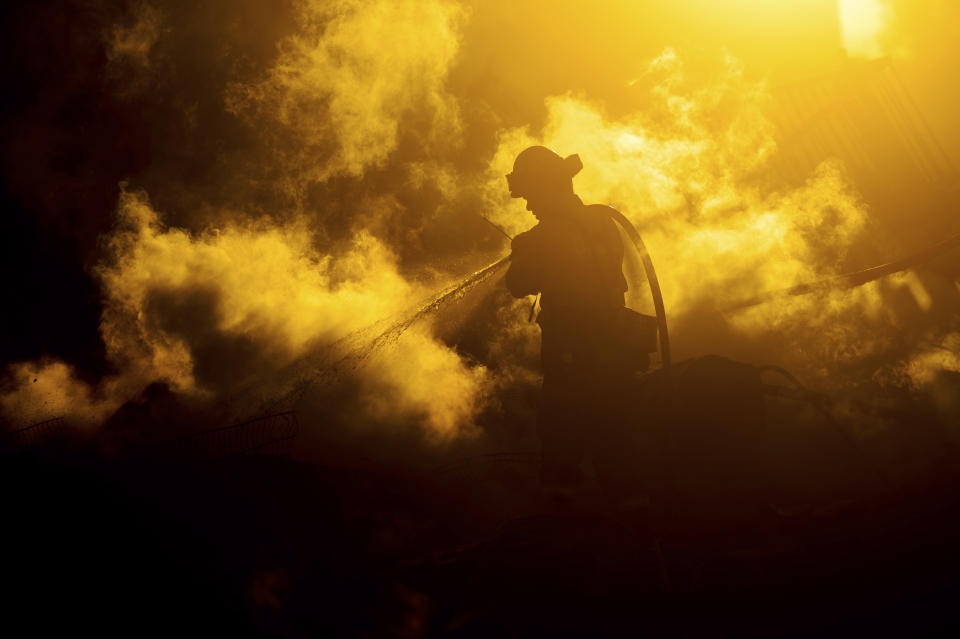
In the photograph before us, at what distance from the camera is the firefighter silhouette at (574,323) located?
15.3ft

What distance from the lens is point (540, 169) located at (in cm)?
500

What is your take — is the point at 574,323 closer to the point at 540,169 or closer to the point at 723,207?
the point at 540,169

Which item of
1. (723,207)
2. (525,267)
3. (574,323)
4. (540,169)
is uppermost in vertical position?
(723,207)

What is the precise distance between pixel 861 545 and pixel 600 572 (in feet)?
6.21

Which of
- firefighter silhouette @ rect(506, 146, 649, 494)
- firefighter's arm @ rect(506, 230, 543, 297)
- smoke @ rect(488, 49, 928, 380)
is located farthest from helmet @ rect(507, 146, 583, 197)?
smoke @ rect(488, 49, 928, 380)

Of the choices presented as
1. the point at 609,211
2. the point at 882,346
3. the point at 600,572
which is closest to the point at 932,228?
the point at 882,346

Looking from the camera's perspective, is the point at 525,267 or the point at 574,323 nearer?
the point at 574,323

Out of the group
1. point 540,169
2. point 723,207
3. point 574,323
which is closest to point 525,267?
point 574,323

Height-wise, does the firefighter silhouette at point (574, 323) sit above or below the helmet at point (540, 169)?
below

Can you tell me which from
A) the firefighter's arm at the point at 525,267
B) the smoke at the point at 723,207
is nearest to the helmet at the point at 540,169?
the firefighter's arm at the point at 525,267

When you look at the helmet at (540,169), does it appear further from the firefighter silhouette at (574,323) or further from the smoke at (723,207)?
the smoke at (723,207)

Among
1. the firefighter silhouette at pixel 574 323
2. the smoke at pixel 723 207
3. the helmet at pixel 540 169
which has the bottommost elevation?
the firefighter silhouette at pixel 574 323

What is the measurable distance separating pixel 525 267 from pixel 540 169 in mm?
951

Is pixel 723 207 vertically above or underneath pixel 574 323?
above
